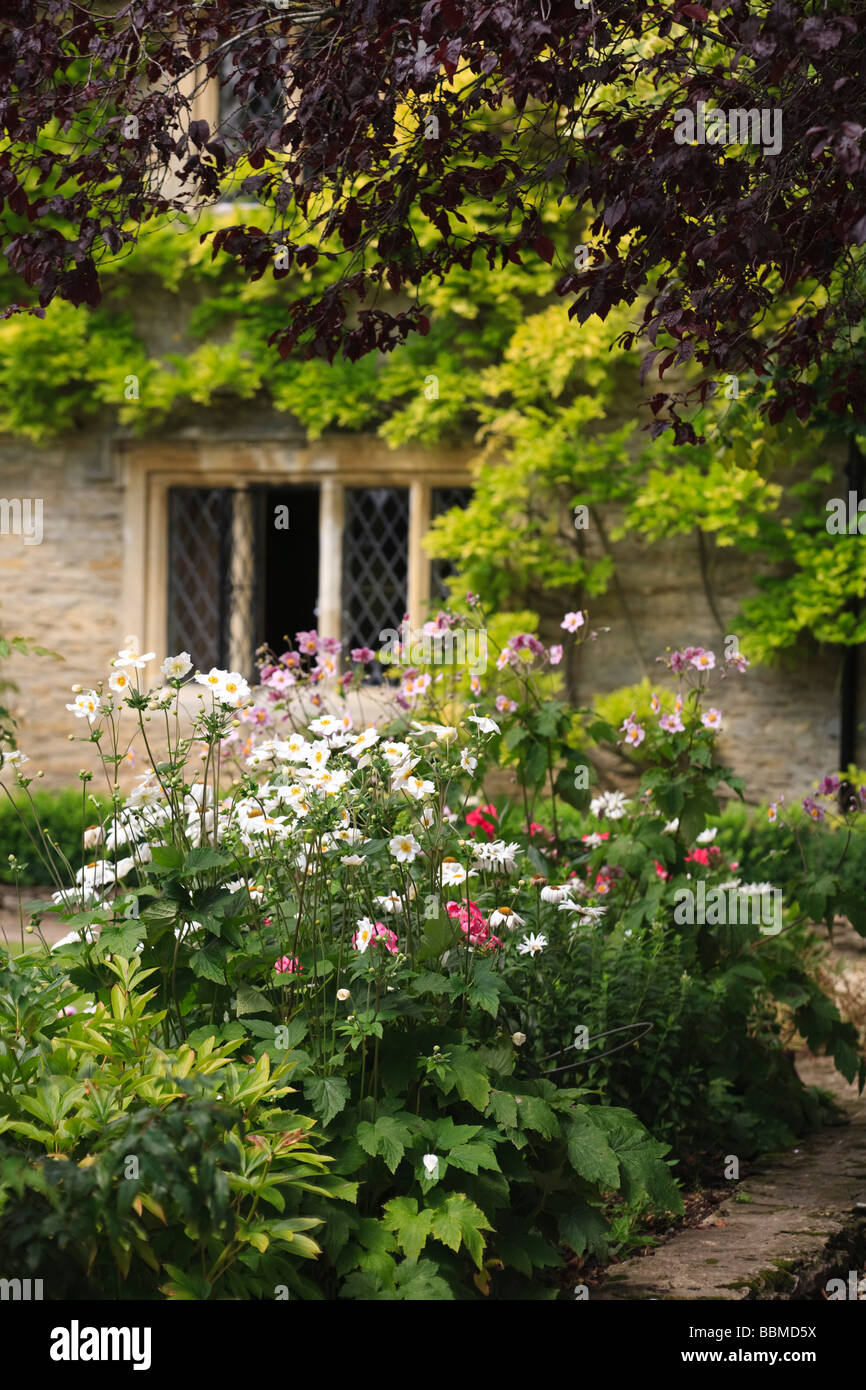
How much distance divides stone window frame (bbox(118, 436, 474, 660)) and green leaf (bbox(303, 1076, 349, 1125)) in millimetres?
5986

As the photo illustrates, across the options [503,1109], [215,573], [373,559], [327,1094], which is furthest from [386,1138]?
[215,573]

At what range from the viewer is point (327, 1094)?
262 centimetres

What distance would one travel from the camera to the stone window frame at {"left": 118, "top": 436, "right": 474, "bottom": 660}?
339 inches

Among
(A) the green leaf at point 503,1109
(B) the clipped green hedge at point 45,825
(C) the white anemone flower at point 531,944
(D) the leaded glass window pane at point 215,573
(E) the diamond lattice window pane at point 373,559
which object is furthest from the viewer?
(D) the leaded glass window pane at point 215,573

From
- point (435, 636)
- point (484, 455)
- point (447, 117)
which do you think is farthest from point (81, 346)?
point (447, 117)

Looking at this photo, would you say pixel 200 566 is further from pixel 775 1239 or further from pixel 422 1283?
pixel 422 1283

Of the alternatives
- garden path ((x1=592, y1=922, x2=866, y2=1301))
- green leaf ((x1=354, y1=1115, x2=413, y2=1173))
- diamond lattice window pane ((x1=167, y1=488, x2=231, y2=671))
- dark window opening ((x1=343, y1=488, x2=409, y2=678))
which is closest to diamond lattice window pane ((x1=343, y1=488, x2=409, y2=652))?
dark window opening ((x1=343, y1=488, x2=409, y2=678))

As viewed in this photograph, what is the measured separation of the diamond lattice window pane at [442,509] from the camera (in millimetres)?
8664

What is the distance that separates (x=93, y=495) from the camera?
9.27 m

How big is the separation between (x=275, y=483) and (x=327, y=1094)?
269 inches

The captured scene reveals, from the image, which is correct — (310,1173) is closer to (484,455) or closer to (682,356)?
(682,356)

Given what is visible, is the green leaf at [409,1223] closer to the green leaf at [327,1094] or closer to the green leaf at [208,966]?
the green leaf at [327,1094]

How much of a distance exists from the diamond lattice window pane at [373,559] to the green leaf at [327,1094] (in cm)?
625

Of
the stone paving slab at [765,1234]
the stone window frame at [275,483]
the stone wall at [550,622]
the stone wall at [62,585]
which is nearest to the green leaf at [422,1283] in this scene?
the stone paving slab at [765,1234]
